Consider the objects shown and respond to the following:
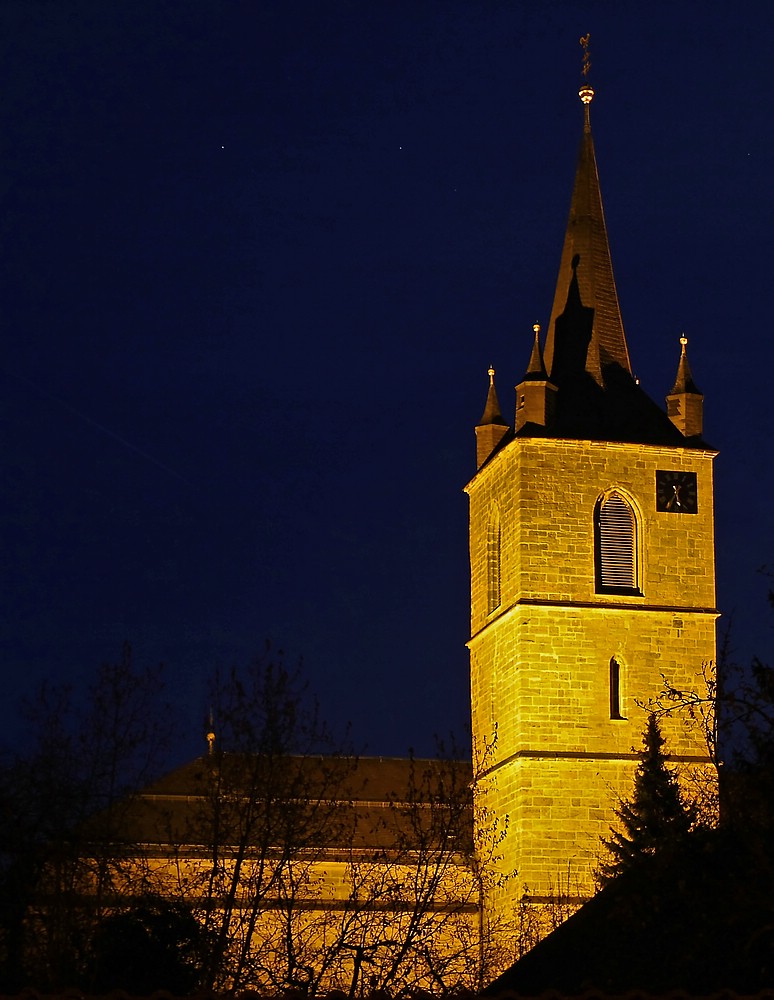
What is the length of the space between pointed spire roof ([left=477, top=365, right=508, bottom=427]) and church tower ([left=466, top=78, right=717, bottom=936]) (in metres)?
0.93

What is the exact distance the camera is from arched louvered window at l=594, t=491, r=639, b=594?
50562 mm

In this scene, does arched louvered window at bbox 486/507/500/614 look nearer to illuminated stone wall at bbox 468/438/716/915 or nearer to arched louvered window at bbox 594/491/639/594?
illuminated stone wall at bbox 468/438/716/915

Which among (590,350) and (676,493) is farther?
(590,350)

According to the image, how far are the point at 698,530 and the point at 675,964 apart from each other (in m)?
28.7

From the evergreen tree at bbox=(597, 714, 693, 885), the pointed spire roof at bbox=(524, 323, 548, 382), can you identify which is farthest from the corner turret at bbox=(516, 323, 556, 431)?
the evergreen tree at bbox=(597, 714, 693, 885)

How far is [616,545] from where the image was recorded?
50969 mm

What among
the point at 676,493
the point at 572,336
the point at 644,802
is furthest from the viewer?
the point at 572,336

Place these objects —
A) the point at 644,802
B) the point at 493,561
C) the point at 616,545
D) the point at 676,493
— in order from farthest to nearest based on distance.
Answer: the point at 493,561 < the point at 676,493 < the point at 616,545 < the point at 644,802

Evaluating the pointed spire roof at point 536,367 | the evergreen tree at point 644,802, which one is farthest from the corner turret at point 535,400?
the evergreen tree at point 644,802

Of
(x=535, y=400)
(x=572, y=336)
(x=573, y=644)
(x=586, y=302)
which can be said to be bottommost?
(x=573, y=644)

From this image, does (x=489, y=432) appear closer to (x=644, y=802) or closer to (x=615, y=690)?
(x=615, y=690)

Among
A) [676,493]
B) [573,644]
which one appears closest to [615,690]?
[573,644]

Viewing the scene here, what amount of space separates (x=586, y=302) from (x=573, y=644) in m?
9.26

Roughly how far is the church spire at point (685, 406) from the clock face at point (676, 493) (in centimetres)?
135
